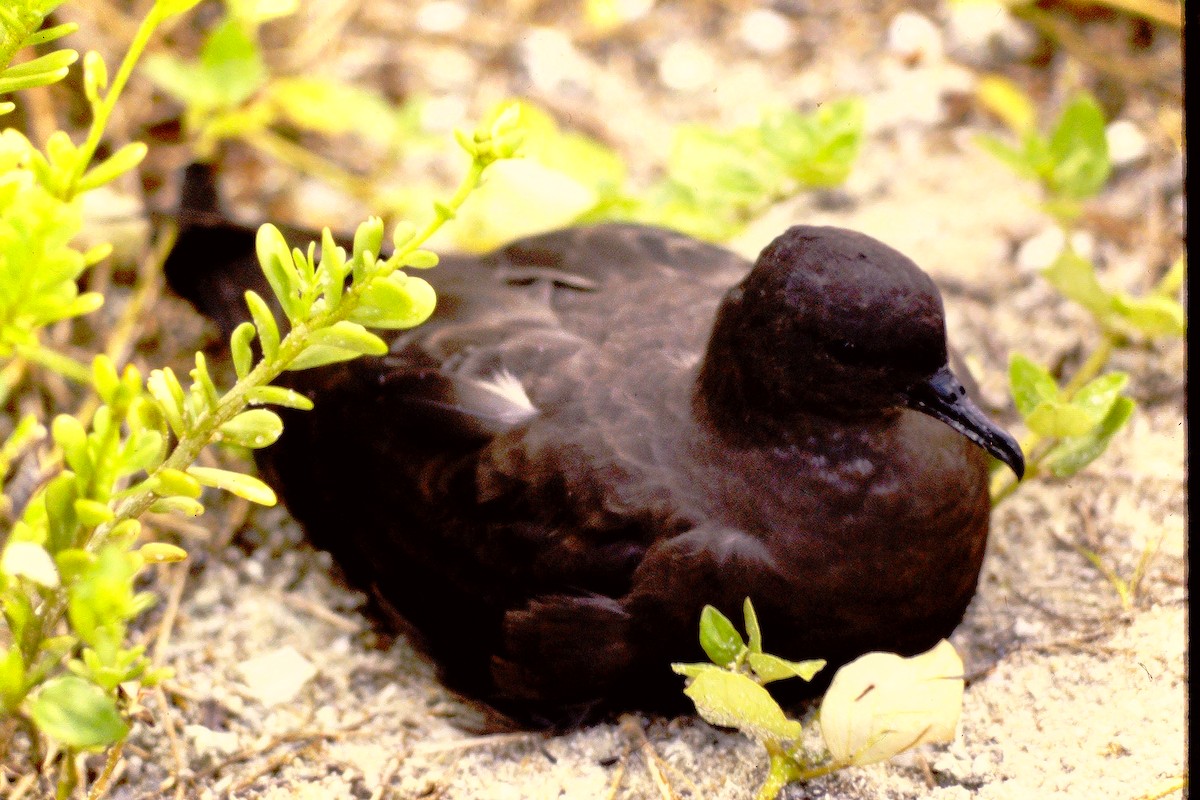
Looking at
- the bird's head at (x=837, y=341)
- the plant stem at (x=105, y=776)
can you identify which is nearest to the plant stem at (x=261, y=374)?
the plant stem at (x=105, y=776)

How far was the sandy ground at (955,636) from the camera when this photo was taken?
2.02 meters

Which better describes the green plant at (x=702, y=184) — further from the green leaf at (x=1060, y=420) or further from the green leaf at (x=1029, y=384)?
the green leaf at (x=1060, y=420)

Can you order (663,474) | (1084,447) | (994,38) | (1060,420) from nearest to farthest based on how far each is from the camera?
(663,474) < (1060,420) < (1084,447) < (994,38)

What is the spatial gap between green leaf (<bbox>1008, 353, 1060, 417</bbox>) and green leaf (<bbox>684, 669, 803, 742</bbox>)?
31.5 inches

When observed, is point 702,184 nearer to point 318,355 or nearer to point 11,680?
point 318,355

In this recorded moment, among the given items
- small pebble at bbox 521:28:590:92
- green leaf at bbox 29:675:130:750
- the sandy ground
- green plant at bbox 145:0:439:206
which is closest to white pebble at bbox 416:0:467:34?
small pebble at bbox 521:28:590:92

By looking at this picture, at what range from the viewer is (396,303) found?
154 centimetres

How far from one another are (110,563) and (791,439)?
3.46ft

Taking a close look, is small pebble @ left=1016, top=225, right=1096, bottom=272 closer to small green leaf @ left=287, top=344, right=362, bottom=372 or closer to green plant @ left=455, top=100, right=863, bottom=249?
green plant @ left=455, top=100, right=863, bottom=249

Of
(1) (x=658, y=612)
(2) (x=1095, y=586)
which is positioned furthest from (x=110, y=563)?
(2) (x=1095, y=586)

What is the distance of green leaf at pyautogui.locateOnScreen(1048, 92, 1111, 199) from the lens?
2633 mm

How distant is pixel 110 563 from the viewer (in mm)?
1372

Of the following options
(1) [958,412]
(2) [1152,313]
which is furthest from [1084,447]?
(1) [958,412]

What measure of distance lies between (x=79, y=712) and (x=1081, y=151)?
7.23 ft
